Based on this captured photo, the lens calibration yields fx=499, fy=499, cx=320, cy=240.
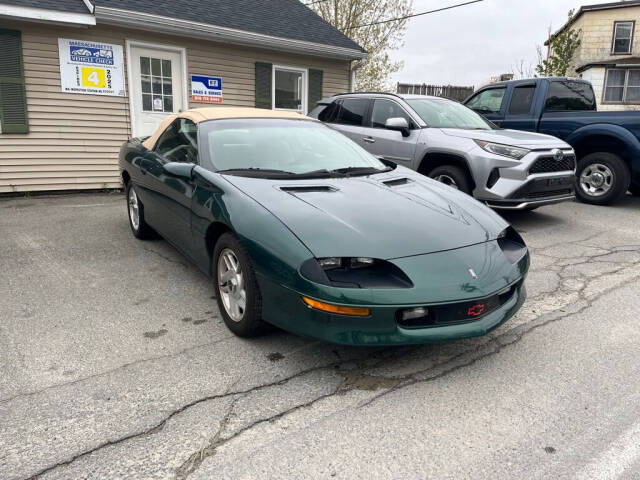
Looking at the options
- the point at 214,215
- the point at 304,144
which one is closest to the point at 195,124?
the point at 304,144

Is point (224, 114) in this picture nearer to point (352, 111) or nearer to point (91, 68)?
point (352, 111)

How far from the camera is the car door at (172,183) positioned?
379 centimetres

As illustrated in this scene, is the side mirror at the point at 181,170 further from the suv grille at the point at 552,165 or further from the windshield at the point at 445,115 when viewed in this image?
the suv grille at the point at 552,165

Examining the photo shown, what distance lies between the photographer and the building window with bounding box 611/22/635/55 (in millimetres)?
24906

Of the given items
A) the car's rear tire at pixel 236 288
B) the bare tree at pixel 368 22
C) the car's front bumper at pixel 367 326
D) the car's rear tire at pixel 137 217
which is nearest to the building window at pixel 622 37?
the bare tree at pixel 368 22

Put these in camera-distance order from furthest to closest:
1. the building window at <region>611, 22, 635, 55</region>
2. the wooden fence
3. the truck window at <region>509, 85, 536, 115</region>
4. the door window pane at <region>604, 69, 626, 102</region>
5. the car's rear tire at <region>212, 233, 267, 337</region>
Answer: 1. the building window at <region>611, 22, 635, 55</region>
2. the door window pane at <region>604, 69, 626, 102</region>
3. the wooden fence
4. the truck window at <region>509, 85, 536, 115</region>
5. the car's rear tire at <region>212, 233, 267, 337</region>

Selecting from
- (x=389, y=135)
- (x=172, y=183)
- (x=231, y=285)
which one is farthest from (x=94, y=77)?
(x=231, y=285)

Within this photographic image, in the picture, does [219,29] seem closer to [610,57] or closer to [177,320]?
[177,320]

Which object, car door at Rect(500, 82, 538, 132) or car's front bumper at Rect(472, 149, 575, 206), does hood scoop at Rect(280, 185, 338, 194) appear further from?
car door at Rect(500, 82, 538, 132)

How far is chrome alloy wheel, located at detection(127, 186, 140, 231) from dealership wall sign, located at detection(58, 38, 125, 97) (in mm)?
3865

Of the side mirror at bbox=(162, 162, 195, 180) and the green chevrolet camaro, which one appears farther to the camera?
the side mirror at bbox=(162, 162, 195, 180)

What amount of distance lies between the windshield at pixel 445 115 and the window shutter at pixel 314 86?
411 centimetres

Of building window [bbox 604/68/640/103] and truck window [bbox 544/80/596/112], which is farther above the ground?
building window [bbox 604/68/640/103]

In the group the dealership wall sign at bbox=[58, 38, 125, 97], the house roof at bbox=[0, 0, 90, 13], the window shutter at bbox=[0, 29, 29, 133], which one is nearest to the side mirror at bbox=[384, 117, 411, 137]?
the dealership wall sign at bbox=[58, 38, 125, 97]
